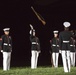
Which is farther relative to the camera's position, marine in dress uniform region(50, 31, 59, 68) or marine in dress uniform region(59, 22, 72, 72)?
marine in dress uniform region(50, 31, 59, 68)

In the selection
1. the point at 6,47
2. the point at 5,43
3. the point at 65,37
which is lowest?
the point at 6,47

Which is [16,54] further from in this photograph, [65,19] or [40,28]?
[65,19]

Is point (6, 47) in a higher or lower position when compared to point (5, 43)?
lower

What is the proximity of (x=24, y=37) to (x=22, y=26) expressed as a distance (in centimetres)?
99

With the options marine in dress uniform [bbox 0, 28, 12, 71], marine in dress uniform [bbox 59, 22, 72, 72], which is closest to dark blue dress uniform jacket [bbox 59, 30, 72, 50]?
marine in dress uniform [bbox 59, 22, 72, 72]

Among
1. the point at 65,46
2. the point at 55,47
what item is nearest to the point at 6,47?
the point at 55,47

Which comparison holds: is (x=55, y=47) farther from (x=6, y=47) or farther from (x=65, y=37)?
(x=65, y=37)

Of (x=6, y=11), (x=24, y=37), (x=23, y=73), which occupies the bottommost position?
(x=23, y=73)

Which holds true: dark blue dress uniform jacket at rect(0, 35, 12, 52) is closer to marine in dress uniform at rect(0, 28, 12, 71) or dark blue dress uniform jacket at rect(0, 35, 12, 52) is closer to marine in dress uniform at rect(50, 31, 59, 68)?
marine in dress uniform at rect(0, 28, 12, 71)

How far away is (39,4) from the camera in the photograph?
3781 centimetres

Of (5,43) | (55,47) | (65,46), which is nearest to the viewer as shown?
(65,46)

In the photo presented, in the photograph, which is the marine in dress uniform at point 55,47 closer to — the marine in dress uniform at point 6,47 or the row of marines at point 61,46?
the row of marines at point 61,46

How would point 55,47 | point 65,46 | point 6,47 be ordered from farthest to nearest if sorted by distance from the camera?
1. point 55,47
2. point 6,47
3. point 65,46

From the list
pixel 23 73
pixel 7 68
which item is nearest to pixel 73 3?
pixel 7 68
